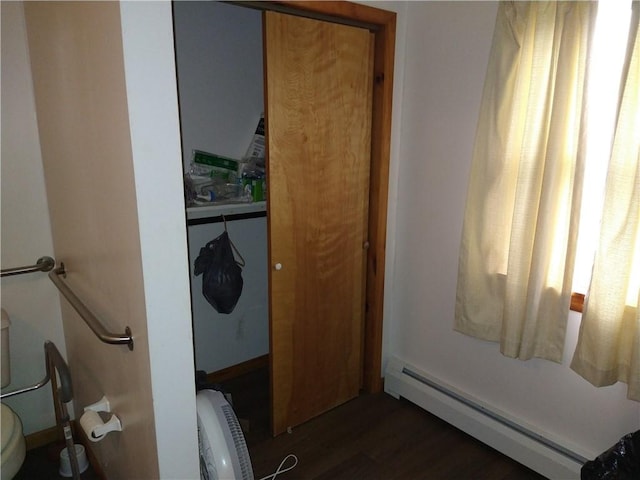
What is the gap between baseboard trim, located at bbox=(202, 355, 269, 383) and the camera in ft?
8.79

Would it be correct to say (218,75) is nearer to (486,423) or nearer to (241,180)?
(241,180)

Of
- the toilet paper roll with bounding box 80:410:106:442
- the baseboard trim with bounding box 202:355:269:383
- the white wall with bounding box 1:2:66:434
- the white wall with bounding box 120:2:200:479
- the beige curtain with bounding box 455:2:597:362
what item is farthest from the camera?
the baseboard trim with bounding box 202:355:269:383

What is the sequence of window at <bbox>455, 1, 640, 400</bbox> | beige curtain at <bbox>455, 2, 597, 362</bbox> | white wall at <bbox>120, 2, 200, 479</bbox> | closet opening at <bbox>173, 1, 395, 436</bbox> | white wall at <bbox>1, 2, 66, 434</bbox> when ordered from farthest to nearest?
closet opening at <bbox>173, 1, 395, 436</bbox> < white wall at <bbox>1, 2, 66, 434</bbox> < beige curtain at <bbox>455, 2, 597, 362</bbox> < window at <bbox>455, 1, 640, 400</bbox> < white wall at <bbox>120, 2, 200, 479</bbox>

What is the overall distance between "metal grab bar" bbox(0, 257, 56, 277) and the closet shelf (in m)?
0.65

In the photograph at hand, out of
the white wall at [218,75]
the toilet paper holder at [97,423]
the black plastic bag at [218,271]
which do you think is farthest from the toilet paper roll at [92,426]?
the white wall at [218,75]

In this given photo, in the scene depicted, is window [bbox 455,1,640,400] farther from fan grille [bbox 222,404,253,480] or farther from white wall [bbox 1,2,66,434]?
white wall [bbox 1,2,66,434]

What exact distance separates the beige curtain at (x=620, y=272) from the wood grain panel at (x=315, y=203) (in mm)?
1091

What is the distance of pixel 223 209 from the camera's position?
7.91 ft

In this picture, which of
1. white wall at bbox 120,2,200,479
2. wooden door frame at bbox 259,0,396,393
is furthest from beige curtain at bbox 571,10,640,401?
white wall at bbox 120,2,200,479

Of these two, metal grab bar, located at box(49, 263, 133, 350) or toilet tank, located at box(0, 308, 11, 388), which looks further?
toilet tank, located at box(0, 308, 11, 388)

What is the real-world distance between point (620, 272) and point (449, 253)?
2.62 feet

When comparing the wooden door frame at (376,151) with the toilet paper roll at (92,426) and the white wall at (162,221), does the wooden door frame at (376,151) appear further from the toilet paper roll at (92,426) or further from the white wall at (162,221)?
the toilet paper roll at (92,426)

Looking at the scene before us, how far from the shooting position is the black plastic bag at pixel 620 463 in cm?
146

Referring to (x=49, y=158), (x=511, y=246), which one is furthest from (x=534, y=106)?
(x=49, y=158)
